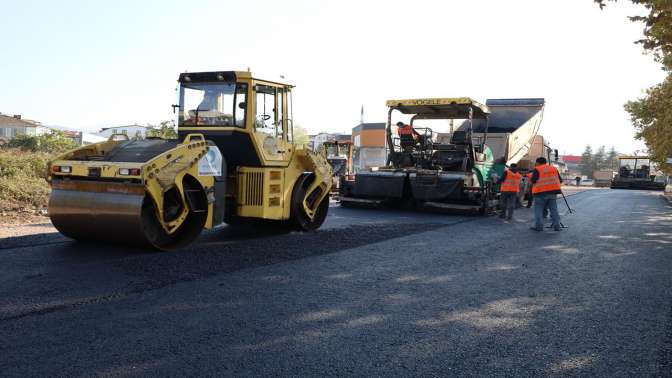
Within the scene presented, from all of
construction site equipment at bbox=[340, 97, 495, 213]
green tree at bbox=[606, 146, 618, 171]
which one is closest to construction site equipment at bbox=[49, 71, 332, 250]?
construction site equipment at bbox=[340, 97, 495, 213]

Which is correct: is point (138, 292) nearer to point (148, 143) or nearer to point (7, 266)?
point (7, 266)

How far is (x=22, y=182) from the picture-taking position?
1117cm

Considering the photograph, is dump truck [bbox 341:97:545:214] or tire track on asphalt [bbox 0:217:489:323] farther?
dump truck [bbox 341:97:545:214]

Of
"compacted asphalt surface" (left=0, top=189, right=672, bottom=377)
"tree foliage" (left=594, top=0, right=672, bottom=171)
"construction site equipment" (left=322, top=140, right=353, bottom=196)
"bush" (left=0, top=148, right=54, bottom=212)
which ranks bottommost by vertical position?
"compacted asphalt surface" (left=0, top=189, right=672, bottom=377)

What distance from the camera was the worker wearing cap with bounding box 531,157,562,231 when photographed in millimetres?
10062

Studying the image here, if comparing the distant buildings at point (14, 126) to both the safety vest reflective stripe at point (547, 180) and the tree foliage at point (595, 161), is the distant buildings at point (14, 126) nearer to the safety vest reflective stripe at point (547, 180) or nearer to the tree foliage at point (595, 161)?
the safety vest reflective stripe at point (547, 180)

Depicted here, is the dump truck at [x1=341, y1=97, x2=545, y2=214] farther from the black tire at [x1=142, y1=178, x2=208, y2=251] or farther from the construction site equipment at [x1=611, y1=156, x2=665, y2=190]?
the construction site equipment at [x1=611, y1=156, x2=665, y2=190]

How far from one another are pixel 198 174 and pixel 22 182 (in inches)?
250

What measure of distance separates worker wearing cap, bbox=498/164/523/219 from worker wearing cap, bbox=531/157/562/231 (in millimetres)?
1484

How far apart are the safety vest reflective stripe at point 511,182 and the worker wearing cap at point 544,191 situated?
1.48 m

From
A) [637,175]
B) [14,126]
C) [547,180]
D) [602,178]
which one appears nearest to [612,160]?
[602,178]

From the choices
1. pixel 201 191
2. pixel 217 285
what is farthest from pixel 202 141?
pixel 217 285

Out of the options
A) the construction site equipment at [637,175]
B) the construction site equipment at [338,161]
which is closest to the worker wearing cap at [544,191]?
the construction site equipment at [338,161]

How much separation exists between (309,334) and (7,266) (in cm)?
361
